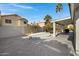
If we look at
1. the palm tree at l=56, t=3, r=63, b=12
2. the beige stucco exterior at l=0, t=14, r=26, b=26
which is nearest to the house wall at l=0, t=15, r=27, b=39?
the beige stucco exterior at l=0, t=14, r=26, b=26

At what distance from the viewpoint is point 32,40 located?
5.43 metres

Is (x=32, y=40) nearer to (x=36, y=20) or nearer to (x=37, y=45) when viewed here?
(x=37, y=45)

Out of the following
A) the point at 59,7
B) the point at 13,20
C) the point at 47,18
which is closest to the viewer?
the point at 59,7

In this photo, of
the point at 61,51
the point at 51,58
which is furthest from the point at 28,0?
the point at 61,51

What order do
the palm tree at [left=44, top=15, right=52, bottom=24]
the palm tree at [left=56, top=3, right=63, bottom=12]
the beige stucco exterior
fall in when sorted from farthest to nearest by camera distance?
the beige stucco exterior → the palm tree at [left=44, top=15, right=52, bottom=24] → the palm tree at [left=56, top=3, right=63, bottom=12]

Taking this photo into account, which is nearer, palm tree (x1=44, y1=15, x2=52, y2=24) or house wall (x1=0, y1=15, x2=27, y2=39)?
palm tree (x1=44, y1=15, x2=52, y2=24)

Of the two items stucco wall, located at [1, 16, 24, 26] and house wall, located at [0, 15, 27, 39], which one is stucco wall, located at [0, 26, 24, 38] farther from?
stucco wall, located at [1, 16, 24, 26]

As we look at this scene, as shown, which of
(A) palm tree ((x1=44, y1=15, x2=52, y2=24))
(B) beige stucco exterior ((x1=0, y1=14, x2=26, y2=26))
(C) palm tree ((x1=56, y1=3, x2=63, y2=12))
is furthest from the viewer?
(B) beige stucco exterior ((x1=0, y1=14, x2=26, y2=26))

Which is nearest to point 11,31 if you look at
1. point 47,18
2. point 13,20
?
point 13,20

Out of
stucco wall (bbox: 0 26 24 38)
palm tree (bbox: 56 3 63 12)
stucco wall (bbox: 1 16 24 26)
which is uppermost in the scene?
palm tree (bbox: 56 3 63 12)

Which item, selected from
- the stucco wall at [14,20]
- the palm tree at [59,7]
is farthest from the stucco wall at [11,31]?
the palm tree at [59,7]

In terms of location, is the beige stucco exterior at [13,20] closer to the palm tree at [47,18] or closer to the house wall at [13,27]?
the house wall at [13,27]

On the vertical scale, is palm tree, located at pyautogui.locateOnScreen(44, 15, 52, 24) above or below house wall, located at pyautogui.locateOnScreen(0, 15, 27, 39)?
above

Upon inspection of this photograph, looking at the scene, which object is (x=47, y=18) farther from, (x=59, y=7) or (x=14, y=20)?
(x=14, y=20)
